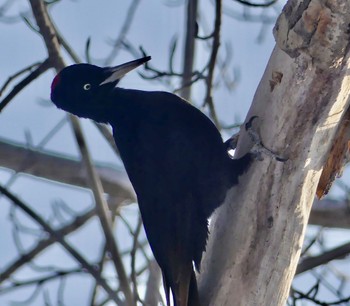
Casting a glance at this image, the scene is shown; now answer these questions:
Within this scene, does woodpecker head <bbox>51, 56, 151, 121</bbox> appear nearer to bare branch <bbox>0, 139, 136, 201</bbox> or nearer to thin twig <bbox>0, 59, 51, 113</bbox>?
thin twig <bbox>0, 59, 51, 113</bbox>

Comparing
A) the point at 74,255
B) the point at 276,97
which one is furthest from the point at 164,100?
the point at 74,255

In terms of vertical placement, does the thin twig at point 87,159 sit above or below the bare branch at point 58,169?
below

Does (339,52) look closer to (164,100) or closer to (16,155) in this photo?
(164,100)

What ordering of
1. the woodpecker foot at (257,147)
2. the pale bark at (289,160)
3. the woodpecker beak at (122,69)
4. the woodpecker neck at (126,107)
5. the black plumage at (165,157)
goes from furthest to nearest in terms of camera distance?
the woodpecker neck at (126,107) → the woodpecker beak at (122,69) → the black plumage at (165,157) → the woodpecker foot at (257,147) → the pale bark at (289,160)

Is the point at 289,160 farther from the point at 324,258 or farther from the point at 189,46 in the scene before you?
the point at 189,46

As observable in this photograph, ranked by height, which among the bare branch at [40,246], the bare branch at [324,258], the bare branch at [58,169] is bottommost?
the bare branch at [324,258]

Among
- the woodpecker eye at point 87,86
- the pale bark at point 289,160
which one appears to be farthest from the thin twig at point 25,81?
the pale bark at point 289,160

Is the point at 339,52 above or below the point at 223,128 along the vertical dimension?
below

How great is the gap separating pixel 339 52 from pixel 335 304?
1.32 meters

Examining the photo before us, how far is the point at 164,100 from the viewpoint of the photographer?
4.38 meters

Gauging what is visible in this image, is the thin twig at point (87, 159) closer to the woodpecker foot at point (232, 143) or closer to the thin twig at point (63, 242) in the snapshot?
the thin twig at point (63, 242)

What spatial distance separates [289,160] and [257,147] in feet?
0.74

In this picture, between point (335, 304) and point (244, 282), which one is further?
point (335, 304)

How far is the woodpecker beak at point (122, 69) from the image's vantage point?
169 inches
